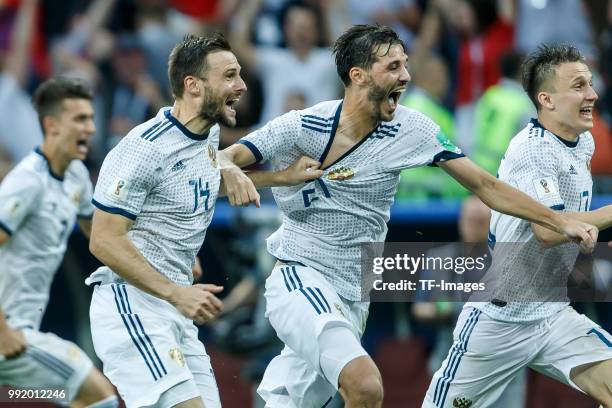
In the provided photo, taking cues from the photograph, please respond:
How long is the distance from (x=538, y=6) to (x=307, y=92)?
2.07 meters

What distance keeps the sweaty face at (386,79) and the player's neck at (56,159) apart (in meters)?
2.33

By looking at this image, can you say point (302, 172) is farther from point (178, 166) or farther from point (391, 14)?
point (391, 14)

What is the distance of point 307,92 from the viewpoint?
10.4 m

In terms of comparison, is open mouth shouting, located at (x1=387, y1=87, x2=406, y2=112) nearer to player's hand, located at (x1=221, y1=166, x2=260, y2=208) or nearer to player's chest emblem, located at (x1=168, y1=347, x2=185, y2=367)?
player's hand, located at (x1=221, y1=166, x2=260, y2=208)

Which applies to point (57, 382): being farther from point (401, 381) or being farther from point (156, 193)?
point (401, 381)

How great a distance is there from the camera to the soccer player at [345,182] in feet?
21.4

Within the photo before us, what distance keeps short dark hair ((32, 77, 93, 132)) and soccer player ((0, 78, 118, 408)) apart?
0.14 metres

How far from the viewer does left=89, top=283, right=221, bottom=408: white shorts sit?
235 inches

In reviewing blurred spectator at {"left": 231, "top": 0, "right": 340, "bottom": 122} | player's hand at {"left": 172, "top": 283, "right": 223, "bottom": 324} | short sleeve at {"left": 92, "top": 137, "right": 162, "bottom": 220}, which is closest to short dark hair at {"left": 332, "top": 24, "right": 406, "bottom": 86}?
short sleeve at {"left": 92, "top": 137, "right": 162, "bottom": 220}

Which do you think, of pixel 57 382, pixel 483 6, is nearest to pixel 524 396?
pixel 483 6

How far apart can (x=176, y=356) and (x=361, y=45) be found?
6.26ft

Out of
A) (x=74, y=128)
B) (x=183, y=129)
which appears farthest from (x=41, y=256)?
(x=183, y=129)

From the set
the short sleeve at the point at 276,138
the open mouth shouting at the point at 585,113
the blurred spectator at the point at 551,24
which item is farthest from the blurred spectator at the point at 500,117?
the short sleeve at the point at 276,138

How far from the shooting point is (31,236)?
7.64 metres
